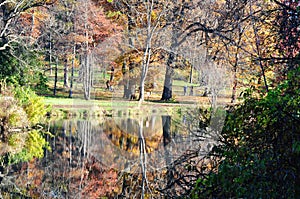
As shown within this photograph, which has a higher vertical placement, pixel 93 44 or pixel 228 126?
pixel 93 44

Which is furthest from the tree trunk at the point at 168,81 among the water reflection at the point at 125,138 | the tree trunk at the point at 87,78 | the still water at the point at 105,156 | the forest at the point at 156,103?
the tree trunk at the point at 87,78

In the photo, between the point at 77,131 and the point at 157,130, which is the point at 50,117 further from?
the point at 157,130

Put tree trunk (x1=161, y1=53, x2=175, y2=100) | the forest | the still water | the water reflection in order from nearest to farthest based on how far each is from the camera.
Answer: the forest < the still water < the water reflection < tree trunk (x1=161, y1=53, x2=175, y2=100)

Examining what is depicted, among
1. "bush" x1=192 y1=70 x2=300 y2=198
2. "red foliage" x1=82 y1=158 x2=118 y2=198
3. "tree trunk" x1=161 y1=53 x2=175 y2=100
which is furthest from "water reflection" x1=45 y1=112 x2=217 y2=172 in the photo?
"bush" x1=192 y1=70 x2=300 y2=198

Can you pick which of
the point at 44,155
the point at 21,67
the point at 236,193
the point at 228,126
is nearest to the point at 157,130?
the point at 44,155

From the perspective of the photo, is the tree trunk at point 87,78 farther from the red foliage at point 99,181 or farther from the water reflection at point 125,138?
the red foliage at point 99,181

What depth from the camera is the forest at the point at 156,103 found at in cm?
280

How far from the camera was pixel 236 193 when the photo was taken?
2543 millimetres

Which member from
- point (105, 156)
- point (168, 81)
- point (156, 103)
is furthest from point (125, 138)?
point (168, 81)

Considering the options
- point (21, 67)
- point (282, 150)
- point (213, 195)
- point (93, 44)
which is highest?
point (93, 44)

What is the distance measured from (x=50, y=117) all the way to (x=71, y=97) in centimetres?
482

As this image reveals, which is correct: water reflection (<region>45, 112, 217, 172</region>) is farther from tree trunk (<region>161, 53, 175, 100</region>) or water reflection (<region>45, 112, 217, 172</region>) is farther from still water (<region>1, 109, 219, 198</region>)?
tree trunk (<region>161, 53, 175, 100</region>)

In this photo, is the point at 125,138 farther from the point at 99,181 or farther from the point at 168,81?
the point at 99,181

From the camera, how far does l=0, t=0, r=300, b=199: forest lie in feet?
9.19
